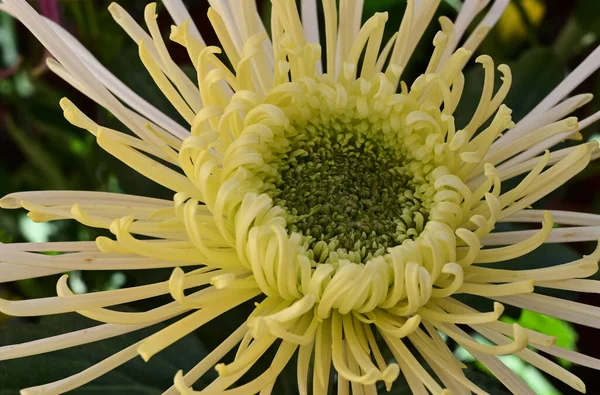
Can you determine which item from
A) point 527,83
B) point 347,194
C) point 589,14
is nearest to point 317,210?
point 347,194

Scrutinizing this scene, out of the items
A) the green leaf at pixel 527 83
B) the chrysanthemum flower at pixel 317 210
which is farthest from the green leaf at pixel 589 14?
the chrysanthemum flower at pixel 317 210

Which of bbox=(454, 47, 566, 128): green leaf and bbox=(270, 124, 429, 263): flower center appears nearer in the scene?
bbox=(270, 124, 429, 263): flower center

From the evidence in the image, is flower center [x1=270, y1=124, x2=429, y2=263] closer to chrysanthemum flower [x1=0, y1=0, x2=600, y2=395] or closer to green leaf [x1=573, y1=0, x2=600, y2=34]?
chrysanthemum flower [x1=0, y1=0, x2=600, y2=395]

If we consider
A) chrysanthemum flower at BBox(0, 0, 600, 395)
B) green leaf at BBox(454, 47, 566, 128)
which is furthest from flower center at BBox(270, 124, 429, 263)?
green leaf at BBox(454, 47, 566, 128)

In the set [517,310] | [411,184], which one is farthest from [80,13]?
[517,310]

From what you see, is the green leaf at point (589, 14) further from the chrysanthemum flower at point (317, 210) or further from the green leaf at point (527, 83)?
the chrysanthemum flower at point (317, 210)

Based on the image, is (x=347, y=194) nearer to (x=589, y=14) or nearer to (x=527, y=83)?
(x=527, y=83)

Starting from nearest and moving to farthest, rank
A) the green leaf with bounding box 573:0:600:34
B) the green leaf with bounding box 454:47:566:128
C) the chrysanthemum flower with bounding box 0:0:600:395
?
the chrysanthemum flower with bounding box 0:0:600:395 → the green leaf with bounding box 454:47:566:128 → the green leaf with bounding box 573:0:600:34

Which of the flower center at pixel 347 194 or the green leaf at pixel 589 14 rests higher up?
the green leaf at pixel 589 14
